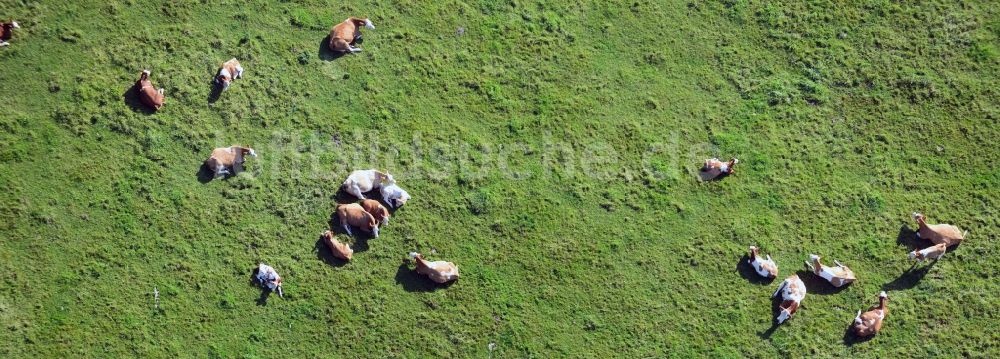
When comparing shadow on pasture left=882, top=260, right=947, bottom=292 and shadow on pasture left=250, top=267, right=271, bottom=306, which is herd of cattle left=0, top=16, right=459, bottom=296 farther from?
shadow on pasture left=882, top=260, right=947, bottom=292

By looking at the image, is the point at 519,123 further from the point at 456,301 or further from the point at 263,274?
the point at 263,274

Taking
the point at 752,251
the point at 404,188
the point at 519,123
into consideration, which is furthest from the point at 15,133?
the point at 752,251

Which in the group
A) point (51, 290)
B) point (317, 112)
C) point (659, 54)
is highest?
point (659, 54)

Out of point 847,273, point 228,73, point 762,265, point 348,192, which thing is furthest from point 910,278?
point 228,73

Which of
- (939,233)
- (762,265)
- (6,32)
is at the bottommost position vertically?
(762,265)

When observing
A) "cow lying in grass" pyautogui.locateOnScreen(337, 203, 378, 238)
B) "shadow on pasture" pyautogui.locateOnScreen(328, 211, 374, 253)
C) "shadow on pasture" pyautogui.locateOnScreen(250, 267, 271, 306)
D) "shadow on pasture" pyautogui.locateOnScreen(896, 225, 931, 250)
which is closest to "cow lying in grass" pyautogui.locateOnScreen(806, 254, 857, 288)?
"shadow on pasture" pyautogui.locateOnScreen(896, 225, 931, 250)

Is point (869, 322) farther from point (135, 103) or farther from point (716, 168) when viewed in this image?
point (135, 103)

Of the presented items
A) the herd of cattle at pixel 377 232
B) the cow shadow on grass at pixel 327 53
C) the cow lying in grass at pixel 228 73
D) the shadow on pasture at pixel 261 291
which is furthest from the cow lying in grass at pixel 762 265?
the cow lying in grass at pixel 228 73

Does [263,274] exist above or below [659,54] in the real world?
below
